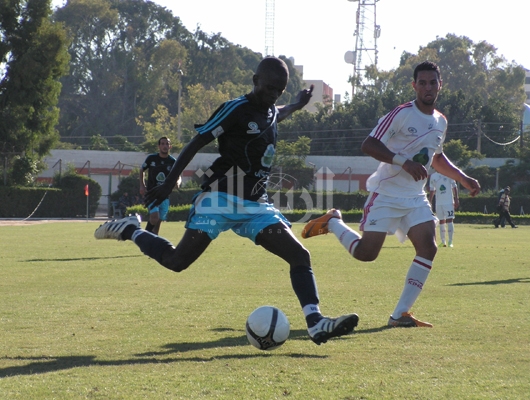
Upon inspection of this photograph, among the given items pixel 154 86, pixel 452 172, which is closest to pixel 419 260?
pixel 452 172

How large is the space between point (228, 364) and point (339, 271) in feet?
23.8

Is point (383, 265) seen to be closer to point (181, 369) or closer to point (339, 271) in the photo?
Result: point (339, 271)

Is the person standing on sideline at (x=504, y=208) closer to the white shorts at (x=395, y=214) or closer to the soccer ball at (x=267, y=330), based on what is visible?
the white shorts at (x=395, y=214)

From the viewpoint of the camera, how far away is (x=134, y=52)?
93.8m

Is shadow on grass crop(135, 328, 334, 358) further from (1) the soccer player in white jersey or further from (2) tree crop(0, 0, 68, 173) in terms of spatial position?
(2) tree crop(0, 0, 68, 173)

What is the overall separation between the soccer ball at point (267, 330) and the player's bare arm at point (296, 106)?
169cm

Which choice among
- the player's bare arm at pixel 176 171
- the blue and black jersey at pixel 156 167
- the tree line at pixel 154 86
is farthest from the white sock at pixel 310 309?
the tree line at pixel 154 86

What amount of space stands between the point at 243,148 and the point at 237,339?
1.52 metres

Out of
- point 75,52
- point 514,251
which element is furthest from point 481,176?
point 75,52

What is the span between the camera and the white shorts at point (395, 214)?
6798mm

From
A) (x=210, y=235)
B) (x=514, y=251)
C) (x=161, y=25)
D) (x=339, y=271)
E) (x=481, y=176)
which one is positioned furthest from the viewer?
(x=161, y=25)

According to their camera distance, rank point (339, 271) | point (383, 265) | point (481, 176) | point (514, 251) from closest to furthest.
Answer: point (339, 271) → point (383, 265) → point (514, 251) → point (481, 176)

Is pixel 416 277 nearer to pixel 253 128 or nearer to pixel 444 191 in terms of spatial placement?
pixel 253 128

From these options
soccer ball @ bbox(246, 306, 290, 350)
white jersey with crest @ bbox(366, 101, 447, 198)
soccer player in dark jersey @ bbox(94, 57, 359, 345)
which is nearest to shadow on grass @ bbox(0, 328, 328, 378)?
soccer ball @ bbox(246, 306, 290, 350)
